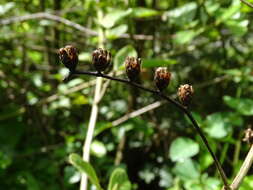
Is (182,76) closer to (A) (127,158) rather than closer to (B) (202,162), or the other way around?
(A) (127,158)

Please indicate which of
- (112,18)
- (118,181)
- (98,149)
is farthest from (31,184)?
(112,18)

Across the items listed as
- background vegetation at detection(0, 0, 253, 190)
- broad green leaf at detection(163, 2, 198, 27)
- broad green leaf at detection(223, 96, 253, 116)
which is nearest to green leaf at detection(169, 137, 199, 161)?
background vegetation at detection(0, 0, 253, 190)

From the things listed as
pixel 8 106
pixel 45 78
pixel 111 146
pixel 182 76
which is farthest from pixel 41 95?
pixel 182 76

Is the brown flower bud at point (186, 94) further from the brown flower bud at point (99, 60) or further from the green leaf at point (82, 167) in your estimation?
the green leaf at point (82, 167)

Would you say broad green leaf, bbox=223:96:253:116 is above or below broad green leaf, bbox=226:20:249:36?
below

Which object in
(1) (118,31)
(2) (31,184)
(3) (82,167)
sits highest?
(1) (118,31)

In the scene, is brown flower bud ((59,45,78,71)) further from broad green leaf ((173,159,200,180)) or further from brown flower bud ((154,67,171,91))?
broad green leaf ((173,159,200,180))

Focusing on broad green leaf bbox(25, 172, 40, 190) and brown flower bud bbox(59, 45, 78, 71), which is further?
broad green leaf bbox(25, 172, 40, 190)

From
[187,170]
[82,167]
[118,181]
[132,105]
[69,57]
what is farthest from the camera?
[132,105]

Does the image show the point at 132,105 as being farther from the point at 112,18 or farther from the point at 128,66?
the point at 128,66
